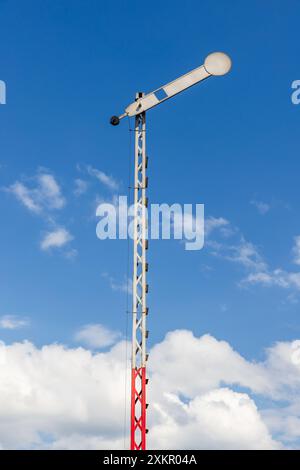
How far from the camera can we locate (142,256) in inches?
1380

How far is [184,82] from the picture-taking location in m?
36.9

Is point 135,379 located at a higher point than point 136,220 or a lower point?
lower

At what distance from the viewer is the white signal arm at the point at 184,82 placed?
35.7m

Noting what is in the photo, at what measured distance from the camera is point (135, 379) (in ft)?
109

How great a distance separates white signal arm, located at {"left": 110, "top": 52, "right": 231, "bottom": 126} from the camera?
35719 mm
